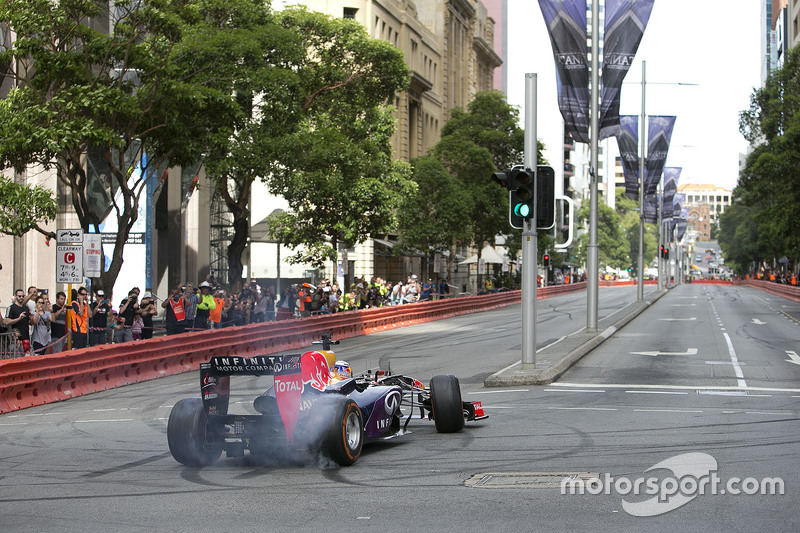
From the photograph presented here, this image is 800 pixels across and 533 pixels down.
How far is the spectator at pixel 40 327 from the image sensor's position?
752 inches

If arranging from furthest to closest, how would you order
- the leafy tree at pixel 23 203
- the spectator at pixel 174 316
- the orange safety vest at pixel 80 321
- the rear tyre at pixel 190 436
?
the spectator at pixel 174 316
the leafy tree at pixel 23 203
the orange safety vest at pixel 80 321
the rear tyre at pixel 190 436

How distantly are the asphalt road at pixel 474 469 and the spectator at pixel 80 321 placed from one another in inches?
129

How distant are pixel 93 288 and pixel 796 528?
20.7 meters

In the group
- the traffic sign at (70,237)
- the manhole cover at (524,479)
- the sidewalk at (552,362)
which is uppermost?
the traffic sign at (70,237)

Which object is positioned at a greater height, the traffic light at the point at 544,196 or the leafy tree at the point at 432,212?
the leafy tree at the point at 432,212

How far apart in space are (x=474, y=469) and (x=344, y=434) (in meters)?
1.25

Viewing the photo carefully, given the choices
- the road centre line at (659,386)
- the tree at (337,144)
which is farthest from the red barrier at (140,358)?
the road centre line at (659,386)

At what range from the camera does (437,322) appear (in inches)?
1580

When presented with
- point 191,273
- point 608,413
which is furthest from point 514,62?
point 608,413

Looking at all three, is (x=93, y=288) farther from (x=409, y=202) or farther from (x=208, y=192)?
(x=409, y=202)

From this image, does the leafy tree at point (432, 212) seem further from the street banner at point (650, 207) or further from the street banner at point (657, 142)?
the street banner at point (657, 142)

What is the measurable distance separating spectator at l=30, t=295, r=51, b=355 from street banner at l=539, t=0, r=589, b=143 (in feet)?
43.5

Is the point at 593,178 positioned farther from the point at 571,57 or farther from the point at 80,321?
the point at 80,321

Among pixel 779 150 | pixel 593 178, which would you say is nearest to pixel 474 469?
pixel 593 178
